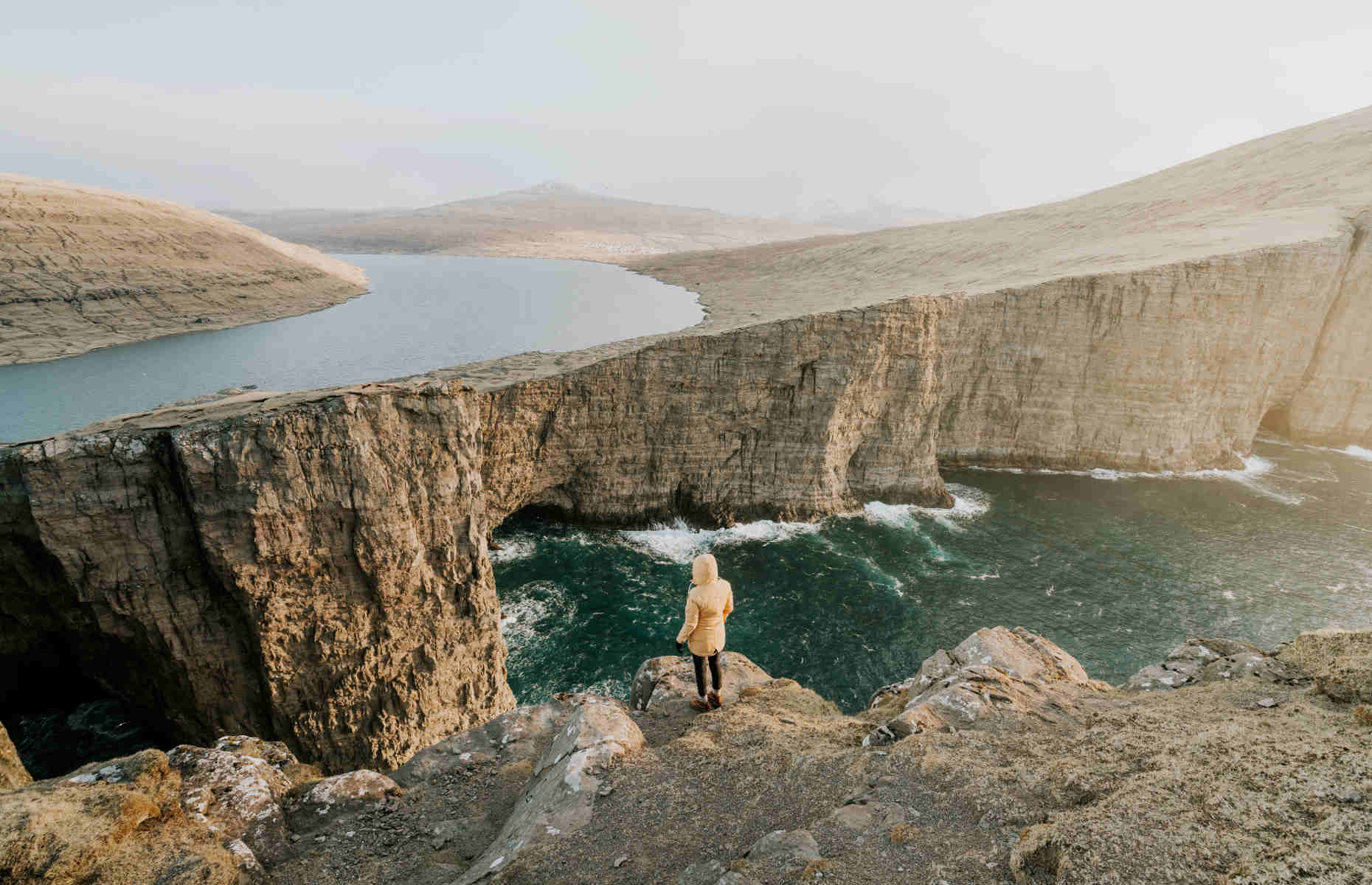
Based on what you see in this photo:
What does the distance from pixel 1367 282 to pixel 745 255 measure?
3638 inches

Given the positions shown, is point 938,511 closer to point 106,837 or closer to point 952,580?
point 952,580

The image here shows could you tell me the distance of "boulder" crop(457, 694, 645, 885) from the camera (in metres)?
6.89

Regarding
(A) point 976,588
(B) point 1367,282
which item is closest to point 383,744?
(A) point 976,588

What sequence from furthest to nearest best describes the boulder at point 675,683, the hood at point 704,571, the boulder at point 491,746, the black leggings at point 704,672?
the boulder at point 675,683
the black leggings at point 704,672
the boulder at point 491,746
the hood at point 704,571

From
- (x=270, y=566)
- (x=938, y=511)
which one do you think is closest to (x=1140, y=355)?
(x=938, y=511)

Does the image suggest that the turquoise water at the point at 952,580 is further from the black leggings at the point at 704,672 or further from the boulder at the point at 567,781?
the boulder at the point at 567,781

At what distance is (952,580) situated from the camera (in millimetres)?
27625

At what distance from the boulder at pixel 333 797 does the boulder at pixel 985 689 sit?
7205 millimetres

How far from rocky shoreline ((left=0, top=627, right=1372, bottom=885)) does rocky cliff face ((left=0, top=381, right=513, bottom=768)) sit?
22.7 ft

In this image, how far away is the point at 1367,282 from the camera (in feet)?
137

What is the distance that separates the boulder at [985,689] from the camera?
8984 millimetres

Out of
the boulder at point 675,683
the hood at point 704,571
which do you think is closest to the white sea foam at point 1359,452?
the boulder at point 675,683

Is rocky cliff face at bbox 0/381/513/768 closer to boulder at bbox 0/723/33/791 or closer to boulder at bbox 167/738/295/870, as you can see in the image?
boulder at bbox 0/723/33/791

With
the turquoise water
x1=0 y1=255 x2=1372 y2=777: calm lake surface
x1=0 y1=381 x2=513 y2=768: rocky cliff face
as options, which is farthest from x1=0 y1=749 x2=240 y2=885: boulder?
the turquoise water
